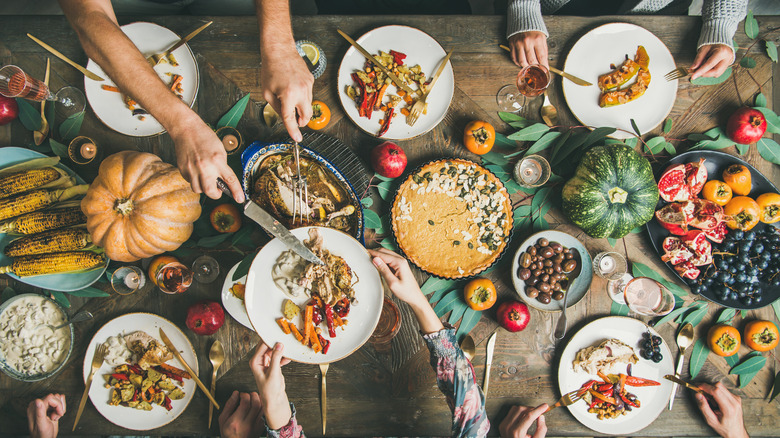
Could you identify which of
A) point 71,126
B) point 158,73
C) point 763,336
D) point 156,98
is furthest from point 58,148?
point 763,336

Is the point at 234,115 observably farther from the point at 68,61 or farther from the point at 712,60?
the point at 712,60

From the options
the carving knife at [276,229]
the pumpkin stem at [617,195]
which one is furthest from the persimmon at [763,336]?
the carving knife at [276,229]

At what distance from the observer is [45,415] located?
200 centimetres

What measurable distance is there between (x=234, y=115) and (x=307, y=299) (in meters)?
1.06

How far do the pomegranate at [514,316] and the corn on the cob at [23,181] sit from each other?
239 centimetres

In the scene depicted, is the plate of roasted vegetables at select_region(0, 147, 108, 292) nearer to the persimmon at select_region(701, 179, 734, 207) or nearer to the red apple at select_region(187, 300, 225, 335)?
the red apple at select_region(187, 300, 225, 335)

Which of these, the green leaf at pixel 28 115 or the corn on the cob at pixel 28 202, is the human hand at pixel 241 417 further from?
the green leaf at pixel 28 115

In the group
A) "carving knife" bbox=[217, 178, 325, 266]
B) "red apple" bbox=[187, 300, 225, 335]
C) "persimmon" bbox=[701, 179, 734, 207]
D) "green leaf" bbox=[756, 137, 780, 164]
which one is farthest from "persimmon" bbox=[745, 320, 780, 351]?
"red apple" bbox=[187, 300, 225, 335]

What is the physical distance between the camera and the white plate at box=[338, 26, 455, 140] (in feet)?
6.75

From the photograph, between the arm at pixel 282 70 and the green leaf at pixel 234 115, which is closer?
the arm at pixel 282 70

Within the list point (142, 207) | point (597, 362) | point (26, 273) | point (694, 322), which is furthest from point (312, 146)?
point (694, 322)

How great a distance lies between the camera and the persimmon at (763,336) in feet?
6.93

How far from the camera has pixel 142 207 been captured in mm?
1771

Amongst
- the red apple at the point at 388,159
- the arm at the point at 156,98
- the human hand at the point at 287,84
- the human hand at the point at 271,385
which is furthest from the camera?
the red apple at the point at 388,159
